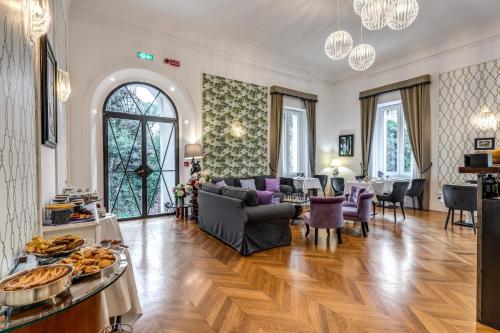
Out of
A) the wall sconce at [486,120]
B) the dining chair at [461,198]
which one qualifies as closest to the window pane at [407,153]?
the wall sconce at [486,120]

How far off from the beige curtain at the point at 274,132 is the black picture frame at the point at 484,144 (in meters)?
4.72

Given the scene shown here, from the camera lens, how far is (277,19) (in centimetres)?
586

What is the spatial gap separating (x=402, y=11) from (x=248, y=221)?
3.53 metres

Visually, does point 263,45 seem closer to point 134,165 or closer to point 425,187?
point 134,165

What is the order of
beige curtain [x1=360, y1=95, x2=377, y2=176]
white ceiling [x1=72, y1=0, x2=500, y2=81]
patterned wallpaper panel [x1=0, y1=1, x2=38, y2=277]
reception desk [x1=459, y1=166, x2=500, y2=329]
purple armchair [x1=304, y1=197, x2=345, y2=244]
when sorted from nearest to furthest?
patterned wallpaper panel [x1=0, y1=1, x2=38, y2=277]
reception desk [x1=459, y1=166, x2=500, y2=329]
purple armchair [x1=304, y1=197, x2=345, y2=244]
white ceiling [x1=72, y1=0, x2=500, y2=81]
beige curtain [x1=360, y1=95, x2=377, y2=176]

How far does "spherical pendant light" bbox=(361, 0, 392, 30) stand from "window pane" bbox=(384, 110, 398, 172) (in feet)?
15.7

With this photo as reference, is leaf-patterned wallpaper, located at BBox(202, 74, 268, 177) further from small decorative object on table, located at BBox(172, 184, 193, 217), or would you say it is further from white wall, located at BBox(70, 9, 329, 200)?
small decorative object on table, located at BBox(172, 184, 193, 217)

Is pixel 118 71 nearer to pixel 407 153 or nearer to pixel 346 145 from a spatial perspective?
pixel 346 145

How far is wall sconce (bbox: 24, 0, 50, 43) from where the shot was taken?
157 cm

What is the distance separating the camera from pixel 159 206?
674cm

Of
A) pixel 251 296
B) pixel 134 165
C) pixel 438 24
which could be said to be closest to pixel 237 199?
pixel 251 296

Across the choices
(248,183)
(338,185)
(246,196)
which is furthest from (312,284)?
(338,185)

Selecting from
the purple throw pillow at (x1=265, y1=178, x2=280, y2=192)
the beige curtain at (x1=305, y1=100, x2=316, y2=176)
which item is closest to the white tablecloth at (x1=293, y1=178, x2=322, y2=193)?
the purple throw pillow at (x1=265, y1=178, x2=280, y2=192)

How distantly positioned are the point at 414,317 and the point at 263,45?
6.81 metres
